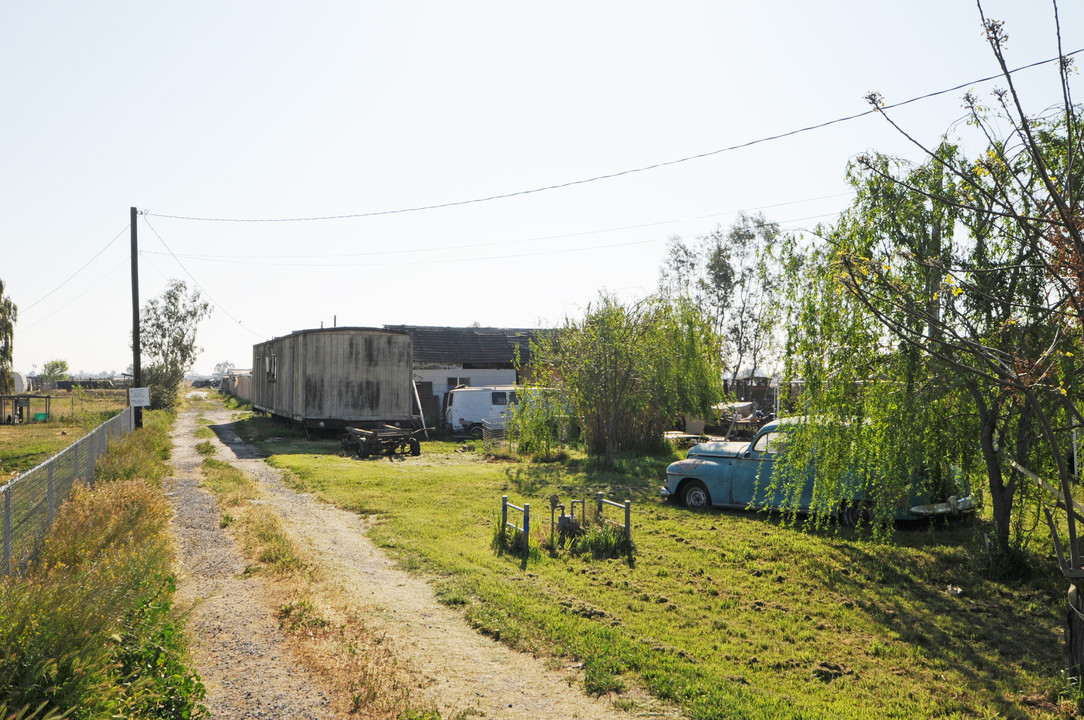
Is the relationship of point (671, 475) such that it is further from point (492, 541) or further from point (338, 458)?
point (338, 458)

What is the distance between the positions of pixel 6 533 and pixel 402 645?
3.42 meters

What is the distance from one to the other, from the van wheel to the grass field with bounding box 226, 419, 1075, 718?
0.50m

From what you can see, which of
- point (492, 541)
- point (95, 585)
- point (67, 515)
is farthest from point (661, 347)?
point (95, 585)

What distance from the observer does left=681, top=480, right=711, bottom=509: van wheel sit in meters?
14.4

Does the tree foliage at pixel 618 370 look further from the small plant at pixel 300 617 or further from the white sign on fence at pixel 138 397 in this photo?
the small plant at pixel 300 617

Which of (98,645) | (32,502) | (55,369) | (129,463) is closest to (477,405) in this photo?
(129,463)

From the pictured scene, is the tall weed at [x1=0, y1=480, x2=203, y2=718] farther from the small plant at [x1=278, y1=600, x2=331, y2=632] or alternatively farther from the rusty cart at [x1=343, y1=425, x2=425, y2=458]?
the rusty cart at [x1=343, y1=425, x2=425, y2=458]

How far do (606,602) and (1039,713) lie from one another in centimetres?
395

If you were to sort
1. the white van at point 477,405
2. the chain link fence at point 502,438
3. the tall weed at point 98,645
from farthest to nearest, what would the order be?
the white van at point 477,405 < the chain link fence at point 502,438 < the tall weed at point 98,645

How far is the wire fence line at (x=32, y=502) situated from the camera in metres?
6.48

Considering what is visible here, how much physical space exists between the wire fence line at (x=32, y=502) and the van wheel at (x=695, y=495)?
32.8 ft

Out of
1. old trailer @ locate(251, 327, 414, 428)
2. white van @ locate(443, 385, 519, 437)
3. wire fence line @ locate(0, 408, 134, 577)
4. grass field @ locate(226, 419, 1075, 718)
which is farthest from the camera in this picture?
white van @ locate(443, 385, 519, 437)

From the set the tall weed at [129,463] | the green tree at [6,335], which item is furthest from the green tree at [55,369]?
the tall weed at [129,463]

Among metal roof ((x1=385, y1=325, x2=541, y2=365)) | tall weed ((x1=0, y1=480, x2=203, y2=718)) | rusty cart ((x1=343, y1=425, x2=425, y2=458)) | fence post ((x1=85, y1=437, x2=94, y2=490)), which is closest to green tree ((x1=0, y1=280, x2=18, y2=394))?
metal roof ((x1=385, y1=325, x2=541, y2=365))
